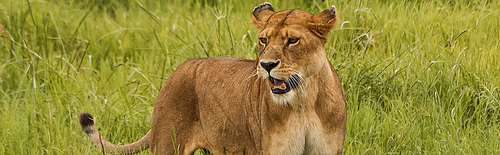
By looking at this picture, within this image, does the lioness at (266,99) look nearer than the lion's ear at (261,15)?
Yes

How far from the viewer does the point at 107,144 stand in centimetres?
346

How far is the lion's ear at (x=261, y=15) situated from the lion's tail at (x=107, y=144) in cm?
120

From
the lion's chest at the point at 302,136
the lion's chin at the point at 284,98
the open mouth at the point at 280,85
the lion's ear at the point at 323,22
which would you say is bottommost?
the lion's chest at the point at 302,136

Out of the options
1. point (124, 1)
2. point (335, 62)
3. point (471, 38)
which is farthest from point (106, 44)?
point (471, 38)

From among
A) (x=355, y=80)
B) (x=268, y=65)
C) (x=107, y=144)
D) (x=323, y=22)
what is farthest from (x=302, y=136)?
(x=355, y=80)

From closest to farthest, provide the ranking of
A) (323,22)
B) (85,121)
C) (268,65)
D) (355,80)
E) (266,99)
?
1. (268,65)
2. (323,22)
3. (266,99)
4. (85,121)
5. (355,80)

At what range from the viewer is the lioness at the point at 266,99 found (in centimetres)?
237

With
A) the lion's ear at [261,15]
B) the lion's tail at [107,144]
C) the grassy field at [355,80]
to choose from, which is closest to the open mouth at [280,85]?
the lion's ear at [261,15]

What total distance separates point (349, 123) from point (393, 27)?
183cm

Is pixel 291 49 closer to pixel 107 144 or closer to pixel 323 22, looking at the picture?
pixel 323 22

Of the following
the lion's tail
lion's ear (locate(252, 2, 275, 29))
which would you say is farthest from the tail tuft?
lion's ear (locate(252, 2, 275, 29))

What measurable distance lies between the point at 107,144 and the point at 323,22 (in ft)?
5.70

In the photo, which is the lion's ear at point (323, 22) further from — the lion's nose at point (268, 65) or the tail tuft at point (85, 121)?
the tail tuft at point (85, 121)

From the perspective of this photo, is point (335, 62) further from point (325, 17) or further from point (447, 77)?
point (325, 17)
